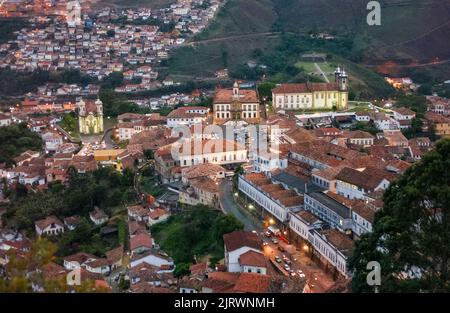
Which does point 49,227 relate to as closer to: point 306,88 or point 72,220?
point 72,220

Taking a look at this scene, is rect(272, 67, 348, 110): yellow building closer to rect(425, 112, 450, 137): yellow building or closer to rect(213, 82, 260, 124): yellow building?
rect(213, 82, 260, 124): yellow building

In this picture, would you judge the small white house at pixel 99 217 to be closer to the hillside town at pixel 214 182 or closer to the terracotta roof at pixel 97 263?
the hillside town at pixel 214 182

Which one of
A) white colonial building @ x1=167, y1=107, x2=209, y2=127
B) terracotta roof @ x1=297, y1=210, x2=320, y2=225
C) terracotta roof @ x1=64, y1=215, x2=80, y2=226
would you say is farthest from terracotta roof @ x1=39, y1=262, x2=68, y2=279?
white colonial building @ x1=167, y1=107, x2=209, y2=127

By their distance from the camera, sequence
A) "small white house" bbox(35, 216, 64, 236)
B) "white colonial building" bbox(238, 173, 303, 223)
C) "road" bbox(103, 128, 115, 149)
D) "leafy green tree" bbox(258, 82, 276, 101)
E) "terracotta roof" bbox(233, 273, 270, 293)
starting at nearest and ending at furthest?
"terracotta roof" bbox(233, 273, 270, 293)
"white colonial building" bbox(238, 173, 303, 223)
"small white house" bbox(35, 216, 64, 236)
"road" bbox(103, 128, 115, 149)
"leafy green tree" bbox(258, 82, 276, 101)

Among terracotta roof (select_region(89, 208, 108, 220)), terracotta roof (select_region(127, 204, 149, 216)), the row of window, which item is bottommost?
terracotta roof (select_region(89, 208, 108, 220))

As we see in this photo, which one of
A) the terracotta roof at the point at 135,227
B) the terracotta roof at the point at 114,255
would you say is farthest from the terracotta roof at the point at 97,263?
the terracotta roof at the point at 135,227

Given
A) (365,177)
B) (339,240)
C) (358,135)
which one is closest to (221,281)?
(339,240)

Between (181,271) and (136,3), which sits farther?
(136,3)
